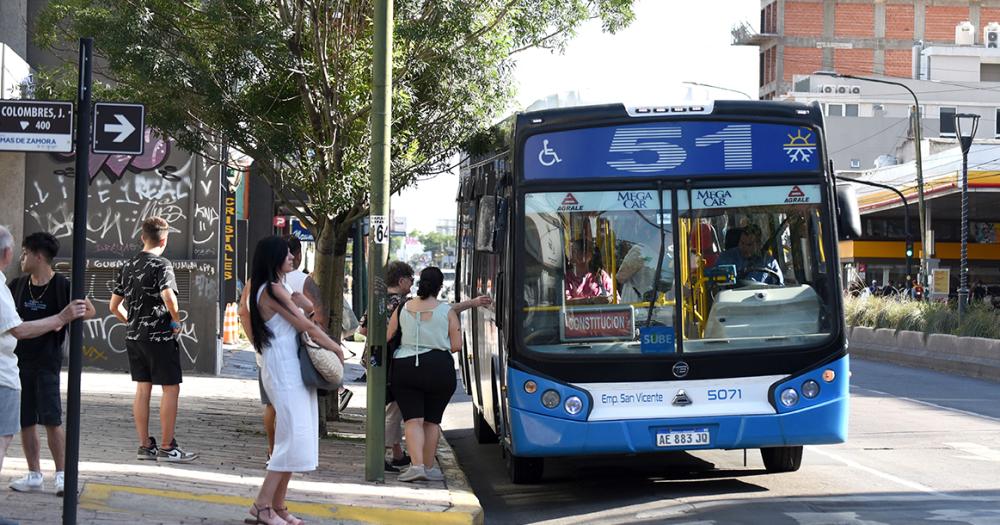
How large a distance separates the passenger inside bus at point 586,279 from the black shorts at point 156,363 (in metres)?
3.07

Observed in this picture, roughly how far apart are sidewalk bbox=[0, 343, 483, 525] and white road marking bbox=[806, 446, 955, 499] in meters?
3.58

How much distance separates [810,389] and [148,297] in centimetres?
510

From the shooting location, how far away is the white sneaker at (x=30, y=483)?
28.6 ft

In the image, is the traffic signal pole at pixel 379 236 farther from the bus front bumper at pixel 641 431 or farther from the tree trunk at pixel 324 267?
the tree trunk at pixel 324 267

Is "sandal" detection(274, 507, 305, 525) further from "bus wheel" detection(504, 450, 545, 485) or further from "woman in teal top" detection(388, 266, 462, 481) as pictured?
"bus wheel" detection(504, 450, 545, 485)

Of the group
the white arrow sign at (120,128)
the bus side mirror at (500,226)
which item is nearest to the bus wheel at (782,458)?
the bus side mirror at (500,226)

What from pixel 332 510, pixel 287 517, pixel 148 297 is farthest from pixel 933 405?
pixel 287 517

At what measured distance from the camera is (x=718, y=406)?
10.2m

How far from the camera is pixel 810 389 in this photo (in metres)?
10.3

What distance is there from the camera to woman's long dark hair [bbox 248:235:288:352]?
7852 mm

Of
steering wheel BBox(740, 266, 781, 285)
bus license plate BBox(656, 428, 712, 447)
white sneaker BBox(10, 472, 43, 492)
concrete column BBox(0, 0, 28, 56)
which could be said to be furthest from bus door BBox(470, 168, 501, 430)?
concrete column BBox(0, 0, 28, 56)

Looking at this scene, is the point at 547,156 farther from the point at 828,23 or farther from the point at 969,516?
the point at 828,23

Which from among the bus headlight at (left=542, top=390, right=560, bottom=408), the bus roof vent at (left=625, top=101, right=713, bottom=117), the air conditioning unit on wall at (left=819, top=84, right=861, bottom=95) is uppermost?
the air conditioning unit on wall at (left=819, top=84, right=861, bottom=95)

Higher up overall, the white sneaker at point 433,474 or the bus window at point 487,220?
the bus window at point 487,220
